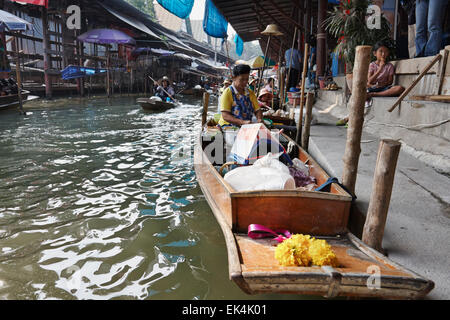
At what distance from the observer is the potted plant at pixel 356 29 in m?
7.60

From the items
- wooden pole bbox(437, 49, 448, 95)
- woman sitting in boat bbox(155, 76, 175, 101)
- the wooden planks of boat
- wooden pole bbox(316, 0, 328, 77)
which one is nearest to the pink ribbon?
wooden pole bbox(437, 49, 448, 95)

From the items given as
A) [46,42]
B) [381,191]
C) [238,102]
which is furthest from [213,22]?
[381,191]

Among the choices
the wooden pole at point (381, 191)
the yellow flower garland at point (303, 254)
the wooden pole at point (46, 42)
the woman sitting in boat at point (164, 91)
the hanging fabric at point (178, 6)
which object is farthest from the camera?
the wooden pole at point (46, 42)

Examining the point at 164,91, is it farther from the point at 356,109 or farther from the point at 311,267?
the point at 311,267

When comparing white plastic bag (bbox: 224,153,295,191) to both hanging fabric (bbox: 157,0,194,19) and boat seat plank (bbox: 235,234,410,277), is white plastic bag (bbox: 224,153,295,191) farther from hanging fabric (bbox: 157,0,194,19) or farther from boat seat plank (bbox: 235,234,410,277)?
hanging fabric (bbox: 157,0,194,19)

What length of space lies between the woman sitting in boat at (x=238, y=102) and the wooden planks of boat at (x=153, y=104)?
9961mm

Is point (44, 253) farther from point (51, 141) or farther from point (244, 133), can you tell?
point (51, 141)

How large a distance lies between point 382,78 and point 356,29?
1.91 meters

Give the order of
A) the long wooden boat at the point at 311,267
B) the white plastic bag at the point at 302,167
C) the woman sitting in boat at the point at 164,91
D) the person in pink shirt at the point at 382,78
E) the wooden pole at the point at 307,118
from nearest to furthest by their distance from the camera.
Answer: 1. the long wooden boat at the point at 311,267
2. the white plastic bag at the point at 302,167
3. the wooden pole at the point at 307,118
4. the person in pink shirt at the point at 382,78
5. the woman sitting in boat at the point at 164,91

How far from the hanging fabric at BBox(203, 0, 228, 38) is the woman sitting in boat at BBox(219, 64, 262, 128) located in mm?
8149

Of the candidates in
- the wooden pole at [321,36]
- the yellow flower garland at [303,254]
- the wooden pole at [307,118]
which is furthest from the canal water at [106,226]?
the wooden pole at [321,36]

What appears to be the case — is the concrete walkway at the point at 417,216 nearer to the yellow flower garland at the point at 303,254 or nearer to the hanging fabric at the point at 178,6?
the yellow flower garland at the point at 303,254

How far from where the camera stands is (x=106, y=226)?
4109mm

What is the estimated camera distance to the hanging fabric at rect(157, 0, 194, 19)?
32.5 feet
